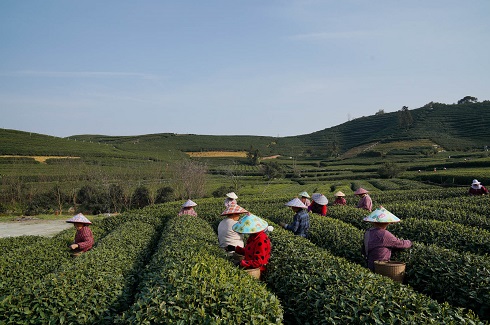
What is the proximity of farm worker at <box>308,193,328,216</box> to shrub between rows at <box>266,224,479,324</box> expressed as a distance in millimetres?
7011

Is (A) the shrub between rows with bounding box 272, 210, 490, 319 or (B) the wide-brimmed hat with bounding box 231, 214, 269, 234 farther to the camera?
(B) the wide-brimmed hat with bounding box 231, 214, 269, 234

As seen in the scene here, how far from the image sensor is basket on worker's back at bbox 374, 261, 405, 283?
23.5ft

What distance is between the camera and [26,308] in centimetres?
581

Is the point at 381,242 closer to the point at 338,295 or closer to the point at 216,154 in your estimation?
the point at 338,295

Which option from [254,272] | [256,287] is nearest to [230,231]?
[254,272]

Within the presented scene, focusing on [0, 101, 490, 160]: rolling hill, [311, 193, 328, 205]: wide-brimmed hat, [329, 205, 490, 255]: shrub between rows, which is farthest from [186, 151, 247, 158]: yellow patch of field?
[329, 205, 490, 255]: shrub between rows

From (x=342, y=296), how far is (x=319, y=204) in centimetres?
998

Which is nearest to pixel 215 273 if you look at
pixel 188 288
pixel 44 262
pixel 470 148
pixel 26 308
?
pixel 188 288

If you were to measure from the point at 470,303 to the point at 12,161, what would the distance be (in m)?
75.4

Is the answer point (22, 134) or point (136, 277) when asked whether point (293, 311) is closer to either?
point (136, 277)

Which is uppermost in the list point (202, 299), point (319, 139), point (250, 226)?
point (319, 139)

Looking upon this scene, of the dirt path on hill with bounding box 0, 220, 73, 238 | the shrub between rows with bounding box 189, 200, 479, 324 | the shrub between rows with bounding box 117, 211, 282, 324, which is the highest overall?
the shrub between rows with bounding box 117, 211, 282, 324

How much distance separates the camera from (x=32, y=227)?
33.1 meters

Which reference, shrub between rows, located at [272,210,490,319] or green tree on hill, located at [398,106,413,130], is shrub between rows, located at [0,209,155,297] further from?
green tree on hill, located at [398,106,413,130]
